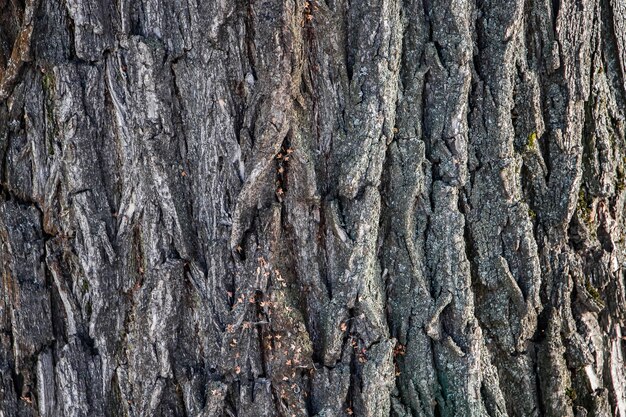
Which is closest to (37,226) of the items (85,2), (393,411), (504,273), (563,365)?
(85,2)

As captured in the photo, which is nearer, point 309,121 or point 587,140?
point 309,121

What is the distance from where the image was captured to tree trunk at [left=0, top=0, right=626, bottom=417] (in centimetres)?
201

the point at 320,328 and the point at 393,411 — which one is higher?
the point at 320,328

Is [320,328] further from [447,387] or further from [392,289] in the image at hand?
[447,387]

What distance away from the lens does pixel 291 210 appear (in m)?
2.04

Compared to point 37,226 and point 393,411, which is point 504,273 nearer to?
point 393,411

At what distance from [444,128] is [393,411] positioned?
90 centimetres

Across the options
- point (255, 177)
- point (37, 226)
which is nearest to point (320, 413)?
point (255, 177)

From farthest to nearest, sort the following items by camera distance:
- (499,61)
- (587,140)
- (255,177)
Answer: (587,140) → (499,61) → (255,177)

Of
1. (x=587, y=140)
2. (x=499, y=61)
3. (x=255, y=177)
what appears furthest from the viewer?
(x=587, y=140)

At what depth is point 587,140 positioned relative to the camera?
93.4 inches

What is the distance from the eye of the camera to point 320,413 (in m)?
1.99

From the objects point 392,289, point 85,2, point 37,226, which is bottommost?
point 392,289

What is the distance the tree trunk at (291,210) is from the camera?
2.01 metres
